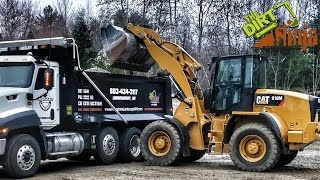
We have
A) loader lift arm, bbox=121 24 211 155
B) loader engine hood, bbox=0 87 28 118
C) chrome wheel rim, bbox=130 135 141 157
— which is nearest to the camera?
loader engine hood, bbox=0 87 28 118

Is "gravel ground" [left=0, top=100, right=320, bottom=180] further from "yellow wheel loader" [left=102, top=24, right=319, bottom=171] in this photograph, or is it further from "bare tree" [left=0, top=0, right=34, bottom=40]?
"bare tree" [left=0, top=0, right=34, bottom=40]

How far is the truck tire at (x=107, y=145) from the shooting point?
13.4 metres

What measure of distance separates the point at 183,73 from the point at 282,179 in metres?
3.78

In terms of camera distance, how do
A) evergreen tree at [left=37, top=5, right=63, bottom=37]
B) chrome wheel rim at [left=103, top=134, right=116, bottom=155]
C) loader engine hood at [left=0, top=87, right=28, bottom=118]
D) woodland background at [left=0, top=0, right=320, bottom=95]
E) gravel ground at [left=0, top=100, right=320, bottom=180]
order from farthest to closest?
evergreen tree at [left=37, top=5, right=63, bottom=37] < woodland background at [left=0, top=0, right=320, bottom=95] < chrome wheel rim at [left=103, top=134, right=116, bottom=155] < gravel ground at [left=0, top=100, right=320, bottom=180] < loader engine hood at [left=0, top=87, right=28, bottom=118]

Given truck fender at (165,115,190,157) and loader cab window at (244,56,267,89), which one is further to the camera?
truck fender at (165,115,190,157)

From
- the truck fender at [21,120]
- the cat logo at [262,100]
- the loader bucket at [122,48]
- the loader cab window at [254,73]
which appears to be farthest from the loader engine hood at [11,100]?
the cat logo at [262,100]

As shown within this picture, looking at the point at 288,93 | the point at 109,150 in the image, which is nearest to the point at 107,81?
the point at 109,150

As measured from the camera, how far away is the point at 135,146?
48.2 feet

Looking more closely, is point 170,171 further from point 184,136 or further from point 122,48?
point 122,48

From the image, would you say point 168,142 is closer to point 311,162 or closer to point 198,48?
point 311,162

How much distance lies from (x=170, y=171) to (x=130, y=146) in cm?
228

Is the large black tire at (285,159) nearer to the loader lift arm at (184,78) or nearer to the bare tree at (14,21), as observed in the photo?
the loader lift arm at (184,78)

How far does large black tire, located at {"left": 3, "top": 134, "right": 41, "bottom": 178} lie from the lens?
35.1 ft

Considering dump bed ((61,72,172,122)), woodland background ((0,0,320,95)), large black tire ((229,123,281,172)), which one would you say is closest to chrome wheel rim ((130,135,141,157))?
dump bed ((61,72,172,122))
